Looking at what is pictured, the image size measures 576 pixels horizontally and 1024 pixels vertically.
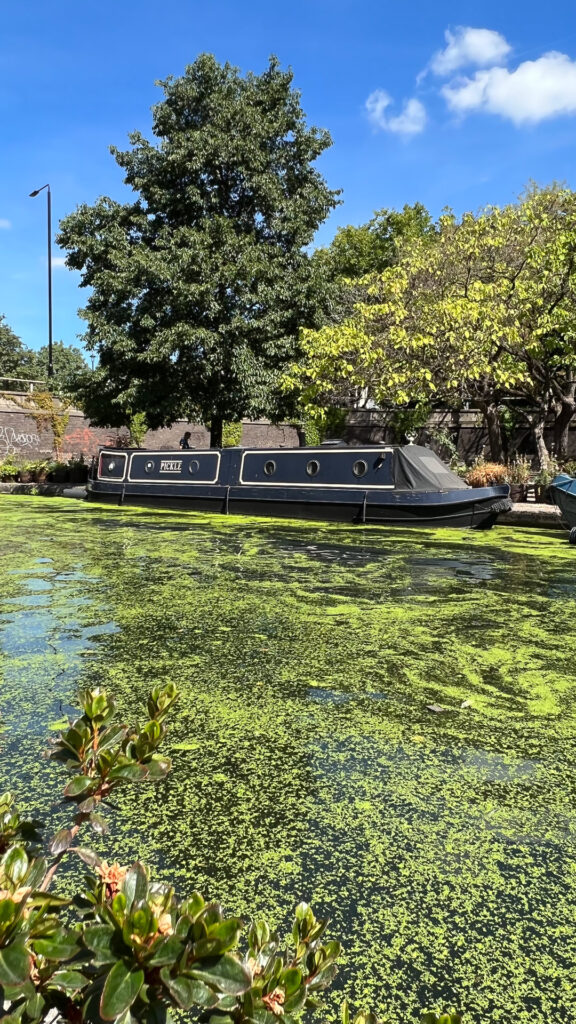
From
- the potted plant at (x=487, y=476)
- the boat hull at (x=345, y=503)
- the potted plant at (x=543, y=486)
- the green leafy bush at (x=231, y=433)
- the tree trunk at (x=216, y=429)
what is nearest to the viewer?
the boat hull at (x=345, y=503)

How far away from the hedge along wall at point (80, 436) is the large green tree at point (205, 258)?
550cm

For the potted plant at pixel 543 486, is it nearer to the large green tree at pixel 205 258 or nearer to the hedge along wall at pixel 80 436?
the large green tree at pixel 205 258

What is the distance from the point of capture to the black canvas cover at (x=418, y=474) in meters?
9.87

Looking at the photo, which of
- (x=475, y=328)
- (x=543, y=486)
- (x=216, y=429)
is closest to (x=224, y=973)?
(x=543, y=486)

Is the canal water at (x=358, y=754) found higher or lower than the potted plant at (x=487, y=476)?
lower

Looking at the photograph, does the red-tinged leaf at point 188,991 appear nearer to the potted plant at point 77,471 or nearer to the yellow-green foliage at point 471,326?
the yellow-green foliage at point 471,326

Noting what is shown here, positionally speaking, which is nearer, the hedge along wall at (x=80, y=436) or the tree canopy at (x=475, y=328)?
the tree canopy at (x=475, y=328)

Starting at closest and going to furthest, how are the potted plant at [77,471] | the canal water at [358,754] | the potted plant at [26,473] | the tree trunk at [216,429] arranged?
1. the canal water at [358,754]
2. the tree trunk at [216,429]
3. the potted plant at [26,473]
4. the potted plant at [77,471]

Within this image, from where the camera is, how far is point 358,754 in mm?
2463

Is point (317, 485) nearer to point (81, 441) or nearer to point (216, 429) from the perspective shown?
point (216, 429)

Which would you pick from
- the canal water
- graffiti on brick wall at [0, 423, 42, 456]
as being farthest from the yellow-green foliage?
graffiti on brick wall at [0, 423, 42, 456]

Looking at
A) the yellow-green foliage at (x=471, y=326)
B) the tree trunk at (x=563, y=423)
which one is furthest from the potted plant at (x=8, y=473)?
the tree trunk at (x=563, y=423)

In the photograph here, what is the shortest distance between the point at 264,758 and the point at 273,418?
15745 millimetres

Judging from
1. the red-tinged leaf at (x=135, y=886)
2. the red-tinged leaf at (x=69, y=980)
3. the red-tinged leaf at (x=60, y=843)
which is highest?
the red-tinged leaf at (x=135, y=886)
